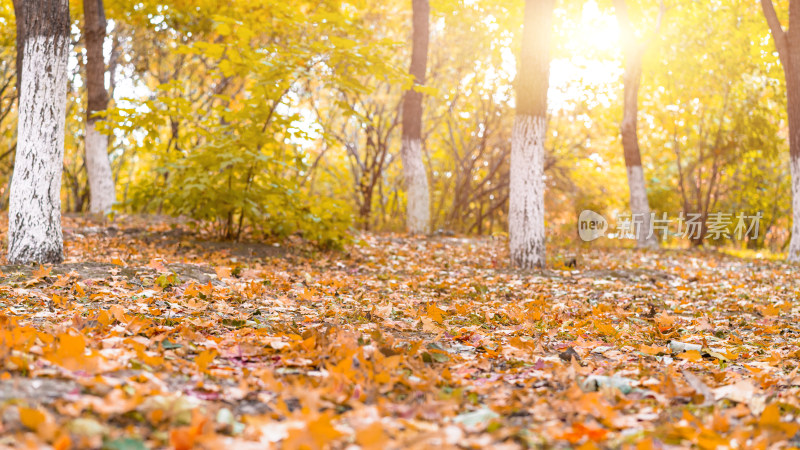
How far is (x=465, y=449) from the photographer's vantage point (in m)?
1.93

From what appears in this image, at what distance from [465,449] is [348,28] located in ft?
16.7

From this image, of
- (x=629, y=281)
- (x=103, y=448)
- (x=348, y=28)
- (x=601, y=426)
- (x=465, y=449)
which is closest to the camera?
(x=103, y=448)

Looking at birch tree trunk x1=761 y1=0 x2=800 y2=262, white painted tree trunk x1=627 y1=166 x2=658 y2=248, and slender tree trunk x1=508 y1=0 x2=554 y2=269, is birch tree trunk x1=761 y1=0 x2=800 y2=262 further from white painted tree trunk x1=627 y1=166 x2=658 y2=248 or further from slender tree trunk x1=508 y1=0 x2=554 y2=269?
slender tree trunk x1=508 y1=0 x2=554 y2=269

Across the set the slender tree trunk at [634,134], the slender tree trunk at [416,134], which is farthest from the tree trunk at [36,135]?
the slender tree trunk at [634,134]

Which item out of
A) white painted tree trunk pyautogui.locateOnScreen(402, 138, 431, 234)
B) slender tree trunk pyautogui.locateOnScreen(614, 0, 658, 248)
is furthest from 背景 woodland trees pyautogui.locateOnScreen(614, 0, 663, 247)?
white painted tree trunk pyautogui.locateOnScreen(402, 138, 431, 234)

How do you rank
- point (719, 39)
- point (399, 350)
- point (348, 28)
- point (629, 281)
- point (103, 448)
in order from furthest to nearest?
point (719, 39)
point (629, 281)
point (348, 28)
point (399, 350)
point (103, 448)

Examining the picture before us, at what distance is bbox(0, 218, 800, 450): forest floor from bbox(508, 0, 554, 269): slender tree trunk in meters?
1.35

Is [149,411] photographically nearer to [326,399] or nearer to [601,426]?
[326,399]

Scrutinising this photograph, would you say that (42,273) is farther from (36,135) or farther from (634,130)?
(634,130)

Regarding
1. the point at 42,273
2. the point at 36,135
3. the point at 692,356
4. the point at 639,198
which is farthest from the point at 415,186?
the point at 692,356

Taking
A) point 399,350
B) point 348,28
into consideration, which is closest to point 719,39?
point 348,28

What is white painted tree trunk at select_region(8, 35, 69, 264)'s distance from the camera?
5008 millimetres

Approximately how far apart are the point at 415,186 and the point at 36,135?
666 cm

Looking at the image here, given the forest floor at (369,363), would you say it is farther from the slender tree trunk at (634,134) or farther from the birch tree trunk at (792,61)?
the slender tree trunk at (634,134)
